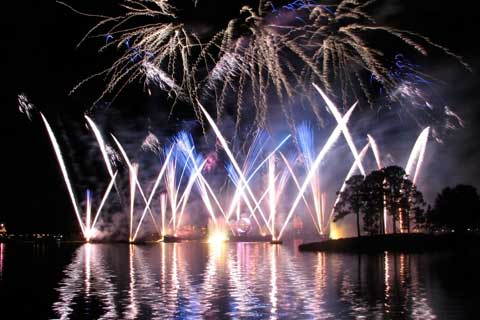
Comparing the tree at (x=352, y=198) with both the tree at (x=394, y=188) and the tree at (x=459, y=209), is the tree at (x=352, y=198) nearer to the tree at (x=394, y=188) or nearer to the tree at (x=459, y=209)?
the tree at (x=394, y=188)

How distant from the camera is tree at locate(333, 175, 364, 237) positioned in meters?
77.4

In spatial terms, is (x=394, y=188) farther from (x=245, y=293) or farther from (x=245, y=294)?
(x=245, y=294)

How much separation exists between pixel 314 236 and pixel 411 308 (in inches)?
5058

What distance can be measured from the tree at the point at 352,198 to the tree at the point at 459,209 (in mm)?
21500

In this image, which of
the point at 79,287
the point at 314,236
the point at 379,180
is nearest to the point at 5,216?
the point at 314,236

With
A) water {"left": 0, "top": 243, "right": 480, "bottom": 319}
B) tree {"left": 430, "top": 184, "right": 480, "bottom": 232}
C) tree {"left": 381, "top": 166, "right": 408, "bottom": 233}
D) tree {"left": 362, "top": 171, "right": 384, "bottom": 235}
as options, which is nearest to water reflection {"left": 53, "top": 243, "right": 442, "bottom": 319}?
water {"left": 0, "top": 243, "right": 480, "bottom": 319}

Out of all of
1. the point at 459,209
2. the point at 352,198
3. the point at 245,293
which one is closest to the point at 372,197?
the point at 352,198

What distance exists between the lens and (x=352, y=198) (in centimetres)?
7794

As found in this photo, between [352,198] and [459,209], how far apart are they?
27.1 meters

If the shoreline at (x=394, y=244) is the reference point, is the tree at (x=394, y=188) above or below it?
above

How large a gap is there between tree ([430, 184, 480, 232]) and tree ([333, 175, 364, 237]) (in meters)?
21.5

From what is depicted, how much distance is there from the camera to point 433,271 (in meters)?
36.6

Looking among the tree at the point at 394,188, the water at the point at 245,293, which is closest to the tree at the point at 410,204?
the tree at the point at 394,188

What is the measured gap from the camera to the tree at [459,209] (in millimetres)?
96188
